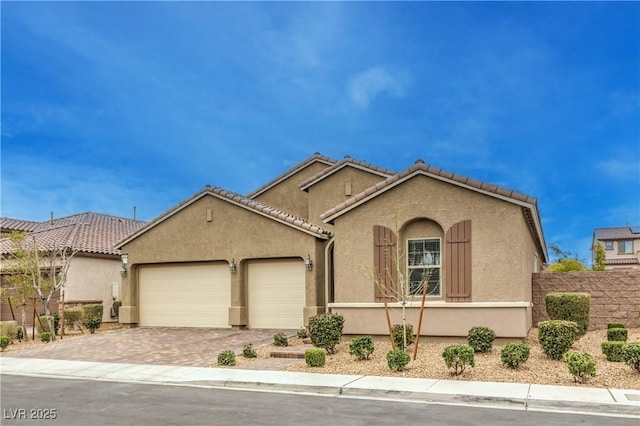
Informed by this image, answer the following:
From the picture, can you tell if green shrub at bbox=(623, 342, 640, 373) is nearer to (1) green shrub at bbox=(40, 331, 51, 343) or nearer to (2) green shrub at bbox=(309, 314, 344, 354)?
(2) green shrub at bbox=(309, 314, 344, 354)

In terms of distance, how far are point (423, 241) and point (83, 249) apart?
16886mm

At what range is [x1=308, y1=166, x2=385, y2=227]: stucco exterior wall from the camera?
22.3 meters

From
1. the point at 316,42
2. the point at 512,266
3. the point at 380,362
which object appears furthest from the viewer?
the point at 316,42

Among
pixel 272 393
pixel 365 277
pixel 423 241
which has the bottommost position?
pixel 272 393

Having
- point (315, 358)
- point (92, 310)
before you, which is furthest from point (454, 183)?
point (92, 310)

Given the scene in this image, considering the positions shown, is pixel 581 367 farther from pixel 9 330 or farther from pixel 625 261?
pixel 625 261

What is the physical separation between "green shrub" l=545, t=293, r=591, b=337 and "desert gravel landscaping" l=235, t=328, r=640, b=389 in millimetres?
810

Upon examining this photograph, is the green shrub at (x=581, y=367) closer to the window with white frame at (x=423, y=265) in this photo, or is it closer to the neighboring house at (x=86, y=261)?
the window with white frame at (x=423, y=265)

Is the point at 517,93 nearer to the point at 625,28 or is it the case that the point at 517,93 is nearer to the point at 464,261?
the point at 625,28

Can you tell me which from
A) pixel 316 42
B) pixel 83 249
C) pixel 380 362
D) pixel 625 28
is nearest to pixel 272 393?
pixel 380 362

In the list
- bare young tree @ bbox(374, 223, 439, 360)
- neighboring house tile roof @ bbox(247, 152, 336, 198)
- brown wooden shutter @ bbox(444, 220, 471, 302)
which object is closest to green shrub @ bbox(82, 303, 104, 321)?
neighboring house tile roof @ bbox(247, 152, 336, 198)

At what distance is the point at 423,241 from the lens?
16281 mm

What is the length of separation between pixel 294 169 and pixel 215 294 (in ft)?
23.4

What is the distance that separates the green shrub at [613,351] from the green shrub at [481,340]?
253cm
